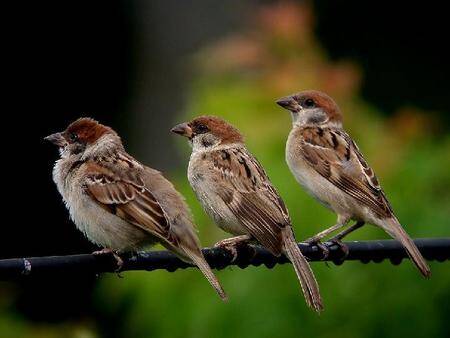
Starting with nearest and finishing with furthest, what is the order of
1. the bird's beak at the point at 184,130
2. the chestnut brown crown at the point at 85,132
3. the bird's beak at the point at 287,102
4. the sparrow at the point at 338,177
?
the chestnut brown crown at the point at 85,132 < the bird's beak at the point at 184,130 < the sparrow at the point at 338,177 < the bird's beak at the point at 287,102

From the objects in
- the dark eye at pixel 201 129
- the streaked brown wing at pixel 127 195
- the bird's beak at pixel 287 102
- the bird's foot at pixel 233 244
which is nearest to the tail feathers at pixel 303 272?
the bird's foot at pixel 233 244

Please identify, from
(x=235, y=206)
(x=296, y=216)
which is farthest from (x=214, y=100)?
(x=235, y=206)

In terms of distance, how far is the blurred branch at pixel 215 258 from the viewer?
546 cm

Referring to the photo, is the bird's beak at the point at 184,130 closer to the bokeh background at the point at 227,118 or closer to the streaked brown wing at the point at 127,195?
the streaked brown wing at the point at 127,195

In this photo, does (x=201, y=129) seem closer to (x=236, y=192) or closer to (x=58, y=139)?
(x=236, y=192)

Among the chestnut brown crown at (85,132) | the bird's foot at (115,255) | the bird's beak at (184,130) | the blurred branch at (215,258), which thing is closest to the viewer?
the blurred branch at (215,258)

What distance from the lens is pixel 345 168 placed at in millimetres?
A: 8102

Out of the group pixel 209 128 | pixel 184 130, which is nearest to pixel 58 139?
pixel 184 130

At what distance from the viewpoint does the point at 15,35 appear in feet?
42.3

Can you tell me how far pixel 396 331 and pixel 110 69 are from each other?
16.4ft

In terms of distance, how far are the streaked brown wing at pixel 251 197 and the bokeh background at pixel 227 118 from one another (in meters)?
1.01

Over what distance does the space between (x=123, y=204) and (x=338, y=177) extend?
1.76m

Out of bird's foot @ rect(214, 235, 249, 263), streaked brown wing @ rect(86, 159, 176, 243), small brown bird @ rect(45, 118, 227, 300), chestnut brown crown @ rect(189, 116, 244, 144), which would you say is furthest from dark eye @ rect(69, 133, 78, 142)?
bird's foot @ rect(214, 235, 249, 263)

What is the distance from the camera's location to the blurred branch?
5461mm
